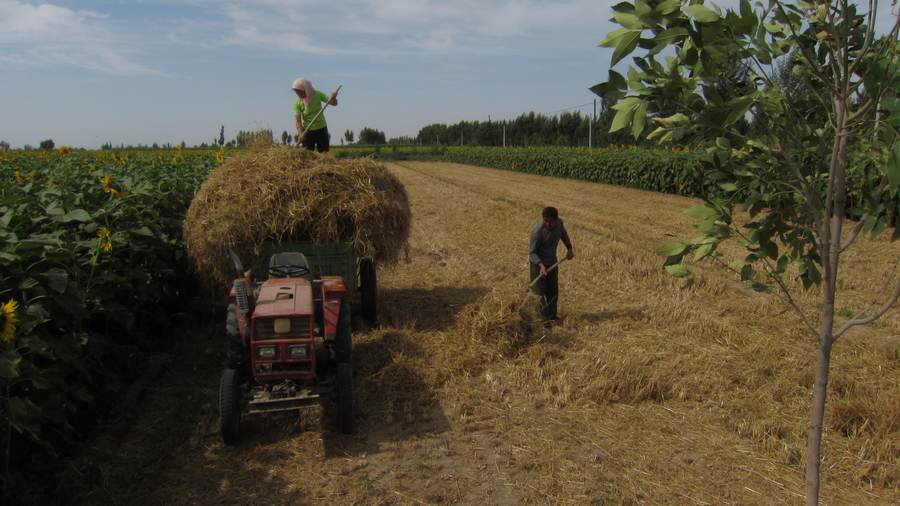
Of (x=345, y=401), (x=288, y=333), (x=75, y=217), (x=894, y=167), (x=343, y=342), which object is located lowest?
(x=345, y=401)

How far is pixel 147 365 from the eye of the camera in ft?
20.3

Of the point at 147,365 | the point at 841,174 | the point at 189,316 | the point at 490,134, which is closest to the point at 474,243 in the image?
the point at 189,316

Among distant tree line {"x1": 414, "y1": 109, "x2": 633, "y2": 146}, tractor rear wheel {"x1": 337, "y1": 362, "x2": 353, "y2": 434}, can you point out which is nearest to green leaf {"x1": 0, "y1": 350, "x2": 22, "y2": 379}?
tractor rear wheel {"x1": 337, "y1": 362, "x2": 353, "y2": 434}

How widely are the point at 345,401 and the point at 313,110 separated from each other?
15.6ft

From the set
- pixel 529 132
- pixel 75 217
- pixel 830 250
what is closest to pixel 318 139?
pixel 75 217

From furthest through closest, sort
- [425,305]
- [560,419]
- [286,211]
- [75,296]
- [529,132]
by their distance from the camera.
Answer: [529,132]
[425,305]
[286,211]
[560,419]
[75,296]

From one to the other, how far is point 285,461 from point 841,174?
365cm

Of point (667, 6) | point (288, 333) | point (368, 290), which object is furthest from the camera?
point (368, 290)

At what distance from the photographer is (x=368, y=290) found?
23.6 feet

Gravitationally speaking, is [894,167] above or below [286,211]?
above

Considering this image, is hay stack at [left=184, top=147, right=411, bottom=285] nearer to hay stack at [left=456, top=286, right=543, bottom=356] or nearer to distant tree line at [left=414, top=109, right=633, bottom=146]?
hay stack at [left=456, top=286, right=543, bottom=356]

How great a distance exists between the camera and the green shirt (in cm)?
842

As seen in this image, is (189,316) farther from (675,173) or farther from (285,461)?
(675,173)

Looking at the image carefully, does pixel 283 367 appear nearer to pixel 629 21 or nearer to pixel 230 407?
pixel 230 407
